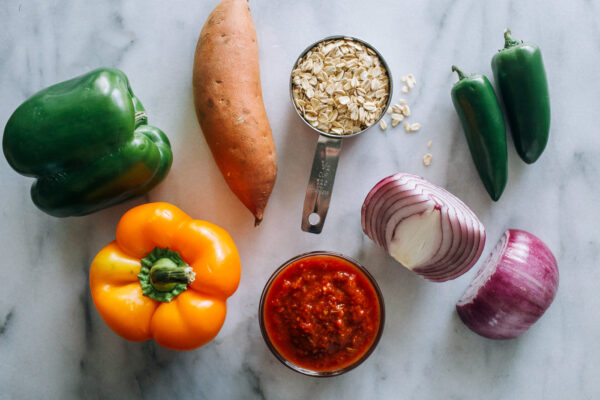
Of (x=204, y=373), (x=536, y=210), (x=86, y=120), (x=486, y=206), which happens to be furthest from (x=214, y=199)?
(x=536, y=210)

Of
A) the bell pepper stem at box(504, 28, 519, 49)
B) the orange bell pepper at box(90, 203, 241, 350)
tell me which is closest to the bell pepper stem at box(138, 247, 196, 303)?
the orange bell pepper at box(90, 203, 241, 350)

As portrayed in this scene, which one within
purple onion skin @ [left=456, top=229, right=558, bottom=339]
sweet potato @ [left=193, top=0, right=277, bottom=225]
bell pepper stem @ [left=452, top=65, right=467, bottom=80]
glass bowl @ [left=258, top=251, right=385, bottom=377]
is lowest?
glass bowl @ [left=258, top=251, right=385, bottom=377]

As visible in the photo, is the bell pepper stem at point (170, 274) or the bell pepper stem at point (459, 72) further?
the bell pepper stem at point (459, 72)

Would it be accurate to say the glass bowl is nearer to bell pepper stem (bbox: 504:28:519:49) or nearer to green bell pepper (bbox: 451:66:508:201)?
green bell pepper (bbox: 451:66:508:201)

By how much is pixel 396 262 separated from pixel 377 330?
26 centimetres

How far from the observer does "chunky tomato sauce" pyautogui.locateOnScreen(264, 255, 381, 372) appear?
1.36 m

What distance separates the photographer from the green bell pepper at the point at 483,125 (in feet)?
4.82

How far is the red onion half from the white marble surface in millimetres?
109

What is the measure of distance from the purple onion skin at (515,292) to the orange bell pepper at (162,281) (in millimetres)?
764

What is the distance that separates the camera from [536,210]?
1.61 meters

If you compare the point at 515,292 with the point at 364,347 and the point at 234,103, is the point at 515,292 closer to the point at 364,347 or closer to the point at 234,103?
the point at 364,347

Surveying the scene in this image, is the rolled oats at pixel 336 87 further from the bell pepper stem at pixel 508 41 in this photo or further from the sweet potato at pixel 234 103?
the bell pepper stem at pixel 508 41

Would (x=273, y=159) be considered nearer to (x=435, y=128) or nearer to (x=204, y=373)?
(x=435, y=128)

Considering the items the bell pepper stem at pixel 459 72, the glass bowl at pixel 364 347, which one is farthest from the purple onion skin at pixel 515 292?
the bell pepper stem at pixel 459 72
